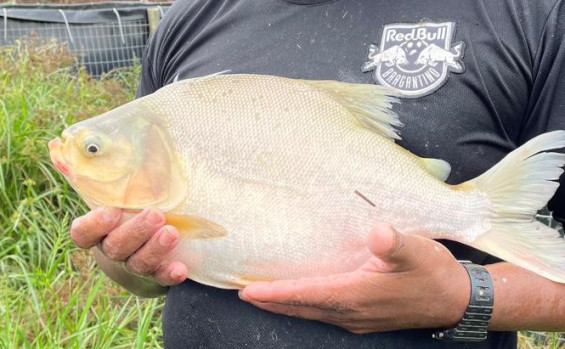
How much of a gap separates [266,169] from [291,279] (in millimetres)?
251

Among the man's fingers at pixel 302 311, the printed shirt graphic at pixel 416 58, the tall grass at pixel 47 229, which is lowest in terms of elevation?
the tall grass at pixel 47 229

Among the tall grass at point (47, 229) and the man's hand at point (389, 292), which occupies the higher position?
the man's hand at point (389, 292)

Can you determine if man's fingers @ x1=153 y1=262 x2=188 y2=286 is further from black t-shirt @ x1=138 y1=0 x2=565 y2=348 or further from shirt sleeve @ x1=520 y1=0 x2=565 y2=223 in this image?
shirt sleeve @ x1=520 y1=0 x2=565 y2=223

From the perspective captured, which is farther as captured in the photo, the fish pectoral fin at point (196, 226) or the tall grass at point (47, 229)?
the tall grass at point (47, 229)

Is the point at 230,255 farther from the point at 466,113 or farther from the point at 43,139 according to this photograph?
the point at 43,139

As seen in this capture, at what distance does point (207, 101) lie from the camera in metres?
1.73

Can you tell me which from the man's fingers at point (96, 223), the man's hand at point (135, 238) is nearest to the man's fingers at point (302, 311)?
the man's hand at point (135, 238)

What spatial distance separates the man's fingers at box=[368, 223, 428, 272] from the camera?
4.83 ft

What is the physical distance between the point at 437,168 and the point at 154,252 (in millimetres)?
669

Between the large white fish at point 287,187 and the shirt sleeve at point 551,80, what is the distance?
0.57ft

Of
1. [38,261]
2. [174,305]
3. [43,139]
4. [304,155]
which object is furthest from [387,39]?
[43,139]

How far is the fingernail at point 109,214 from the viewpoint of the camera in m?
1.67

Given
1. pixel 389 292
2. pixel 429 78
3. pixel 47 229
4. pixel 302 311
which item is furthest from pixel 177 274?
pixel 47 229

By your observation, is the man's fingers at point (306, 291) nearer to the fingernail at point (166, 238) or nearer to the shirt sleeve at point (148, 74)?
the fingernail at point (166, 238)
